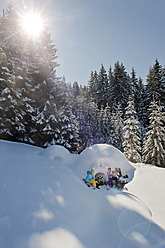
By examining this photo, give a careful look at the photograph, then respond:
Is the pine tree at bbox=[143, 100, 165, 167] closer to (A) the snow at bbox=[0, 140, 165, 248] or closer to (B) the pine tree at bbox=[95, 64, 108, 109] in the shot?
(A) the snow at bbox=[0, 140, 165, 248]

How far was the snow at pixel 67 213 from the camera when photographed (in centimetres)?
358

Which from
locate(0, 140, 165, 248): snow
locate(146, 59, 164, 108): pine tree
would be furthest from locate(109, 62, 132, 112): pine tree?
locate(0, 140, 165, 248): snow

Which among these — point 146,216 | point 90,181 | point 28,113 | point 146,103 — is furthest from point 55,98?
point 146,103

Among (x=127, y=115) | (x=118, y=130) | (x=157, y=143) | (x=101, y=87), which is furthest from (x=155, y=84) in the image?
(x=157, y=143)

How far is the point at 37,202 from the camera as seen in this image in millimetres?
4656

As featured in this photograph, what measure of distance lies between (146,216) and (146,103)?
31.3 meters

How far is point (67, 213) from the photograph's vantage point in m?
4.46

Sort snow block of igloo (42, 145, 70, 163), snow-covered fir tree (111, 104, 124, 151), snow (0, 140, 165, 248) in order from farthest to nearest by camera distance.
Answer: snow-covered fir tree (111, 104, 124, 151) < snow block of igloo (42, 145, 70, 163) < snow (0, 140, 165, 248)

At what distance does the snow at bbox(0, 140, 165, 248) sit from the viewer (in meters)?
3.58

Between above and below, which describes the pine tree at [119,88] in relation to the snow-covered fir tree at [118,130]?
above

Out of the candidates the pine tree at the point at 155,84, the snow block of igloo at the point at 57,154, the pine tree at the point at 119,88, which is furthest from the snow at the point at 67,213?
the pine tree at the point at 119,88

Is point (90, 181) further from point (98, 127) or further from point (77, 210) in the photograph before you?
point (98, 127)

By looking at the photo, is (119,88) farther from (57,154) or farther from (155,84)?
(57,154)

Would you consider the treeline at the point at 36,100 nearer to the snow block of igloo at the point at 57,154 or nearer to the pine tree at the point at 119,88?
the snow block of igloo at the point at 57,154
